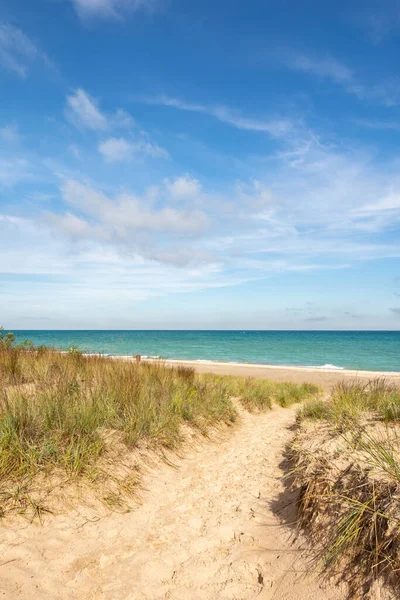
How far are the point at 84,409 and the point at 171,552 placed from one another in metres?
2.74

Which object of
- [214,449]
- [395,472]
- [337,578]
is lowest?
[214,449]

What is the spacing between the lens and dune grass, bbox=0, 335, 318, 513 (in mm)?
4930

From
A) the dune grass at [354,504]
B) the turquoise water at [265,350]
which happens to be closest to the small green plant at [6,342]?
the turquoise water at [265,350]

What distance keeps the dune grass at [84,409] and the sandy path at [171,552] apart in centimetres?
83

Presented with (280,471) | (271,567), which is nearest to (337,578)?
(271,567)

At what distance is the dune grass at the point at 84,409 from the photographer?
4.93 m

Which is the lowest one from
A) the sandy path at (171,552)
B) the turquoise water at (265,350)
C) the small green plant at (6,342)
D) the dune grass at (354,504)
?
the turquoise water at (265,350)

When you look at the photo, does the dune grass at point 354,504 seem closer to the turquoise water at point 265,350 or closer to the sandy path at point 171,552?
the sandy path at point 171,552

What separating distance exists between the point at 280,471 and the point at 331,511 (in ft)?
8.45

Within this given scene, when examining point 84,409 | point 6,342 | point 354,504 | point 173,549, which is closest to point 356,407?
point 354,504

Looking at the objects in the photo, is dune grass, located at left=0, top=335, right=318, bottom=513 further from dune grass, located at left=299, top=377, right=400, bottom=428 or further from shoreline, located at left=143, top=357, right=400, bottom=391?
shoreline, located at left=143, top=357, right=400, bottom=391

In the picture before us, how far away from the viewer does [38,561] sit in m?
3.61

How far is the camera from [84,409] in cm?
602

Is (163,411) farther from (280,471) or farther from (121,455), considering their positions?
(280,471)
